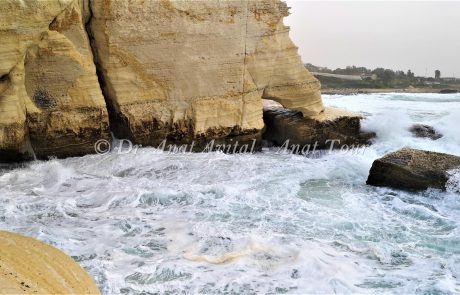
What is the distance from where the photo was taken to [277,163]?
8.12m

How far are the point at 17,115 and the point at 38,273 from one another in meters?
5.08

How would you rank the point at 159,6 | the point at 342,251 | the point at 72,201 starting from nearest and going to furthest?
the point at 342,251, the point at 72,201, the point at 159,6

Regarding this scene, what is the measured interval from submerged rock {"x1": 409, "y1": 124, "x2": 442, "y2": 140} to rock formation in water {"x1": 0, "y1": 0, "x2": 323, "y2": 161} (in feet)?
7.48

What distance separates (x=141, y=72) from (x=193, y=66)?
2.94ft

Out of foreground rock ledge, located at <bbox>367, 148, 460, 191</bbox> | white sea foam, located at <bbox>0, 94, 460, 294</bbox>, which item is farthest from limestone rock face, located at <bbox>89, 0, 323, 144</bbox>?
foreground rock ledge, located at <bbox>367, 148, 460, 191</bbox>

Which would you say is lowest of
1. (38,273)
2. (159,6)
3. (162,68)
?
(38,273)

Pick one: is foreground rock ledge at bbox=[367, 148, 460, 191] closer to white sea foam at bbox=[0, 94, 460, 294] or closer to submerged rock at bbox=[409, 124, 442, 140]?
white sea foam at bbox=[0, 94, 460, 294]

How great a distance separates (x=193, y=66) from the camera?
27.5ft

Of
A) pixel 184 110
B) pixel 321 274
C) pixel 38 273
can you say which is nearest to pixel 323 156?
pixel 184 110

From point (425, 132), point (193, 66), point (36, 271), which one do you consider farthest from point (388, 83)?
point (36, 271)

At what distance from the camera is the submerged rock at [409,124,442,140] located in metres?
10.0

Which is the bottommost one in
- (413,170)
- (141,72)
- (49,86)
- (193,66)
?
(413,170)

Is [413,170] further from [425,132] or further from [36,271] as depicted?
[36,271]

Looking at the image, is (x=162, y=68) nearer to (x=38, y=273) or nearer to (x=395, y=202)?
(x=395, y=202)
